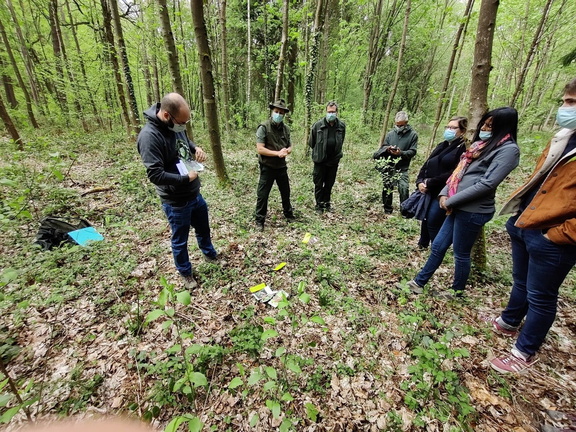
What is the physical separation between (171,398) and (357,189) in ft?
22.8

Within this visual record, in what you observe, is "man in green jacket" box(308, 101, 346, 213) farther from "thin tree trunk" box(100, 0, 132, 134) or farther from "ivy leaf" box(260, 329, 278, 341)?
"thin tree trunk" box(100, 0, 132, 134)

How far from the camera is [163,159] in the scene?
9.75ft

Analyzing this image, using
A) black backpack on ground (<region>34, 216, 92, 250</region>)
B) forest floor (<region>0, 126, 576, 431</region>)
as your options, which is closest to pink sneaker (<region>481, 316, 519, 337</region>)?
forest floor (<region>0, 126, 576, 431</region>)

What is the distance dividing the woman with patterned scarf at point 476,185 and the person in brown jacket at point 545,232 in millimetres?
247

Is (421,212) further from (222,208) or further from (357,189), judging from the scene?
(222,208)

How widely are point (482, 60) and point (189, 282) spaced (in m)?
4.99

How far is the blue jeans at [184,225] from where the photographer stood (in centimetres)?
323

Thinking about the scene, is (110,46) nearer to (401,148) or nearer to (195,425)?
(401,148)

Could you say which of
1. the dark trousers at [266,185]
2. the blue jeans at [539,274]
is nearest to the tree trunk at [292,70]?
the dark trousers at [266,185]

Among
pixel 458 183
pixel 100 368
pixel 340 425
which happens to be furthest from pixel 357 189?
pixel 100 368

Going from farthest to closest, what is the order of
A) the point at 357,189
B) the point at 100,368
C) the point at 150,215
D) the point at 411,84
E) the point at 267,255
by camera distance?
the point at 411,84
the point at 357,189
the point at 150,215
the point at 267,255
the point at 100,368

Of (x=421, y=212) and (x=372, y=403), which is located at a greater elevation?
(x=421, y=212)

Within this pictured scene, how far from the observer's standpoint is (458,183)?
9.73ft

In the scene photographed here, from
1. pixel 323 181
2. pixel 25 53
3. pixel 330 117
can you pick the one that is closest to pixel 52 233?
pixel 323 181
